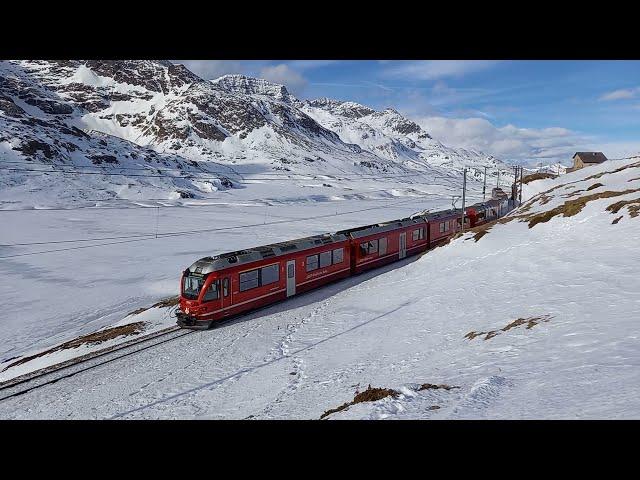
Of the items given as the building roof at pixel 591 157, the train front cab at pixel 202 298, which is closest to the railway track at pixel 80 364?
the train front cab at pixel 202 298

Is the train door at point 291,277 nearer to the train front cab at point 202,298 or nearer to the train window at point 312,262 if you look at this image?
the train window at point 312,262

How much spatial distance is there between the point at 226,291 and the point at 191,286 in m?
1.70

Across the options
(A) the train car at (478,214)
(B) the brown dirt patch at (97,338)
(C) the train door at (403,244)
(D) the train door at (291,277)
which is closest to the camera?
(B) the brown dirt patch at (97,338)

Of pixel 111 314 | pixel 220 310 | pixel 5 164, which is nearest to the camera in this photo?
pixel 220 310

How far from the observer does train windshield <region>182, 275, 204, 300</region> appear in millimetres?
21836

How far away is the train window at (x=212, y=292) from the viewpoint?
2161 cm

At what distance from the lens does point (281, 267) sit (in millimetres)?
25484

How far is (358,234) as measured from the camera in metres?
32.3

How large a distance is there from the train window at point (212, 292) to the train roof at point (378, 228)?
38.2ft

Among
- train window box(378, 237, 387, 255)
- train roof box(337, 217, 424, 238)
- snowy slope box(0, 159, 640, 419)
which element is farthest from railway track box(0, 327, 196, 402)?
train window box(378, 237, 387, 255)
